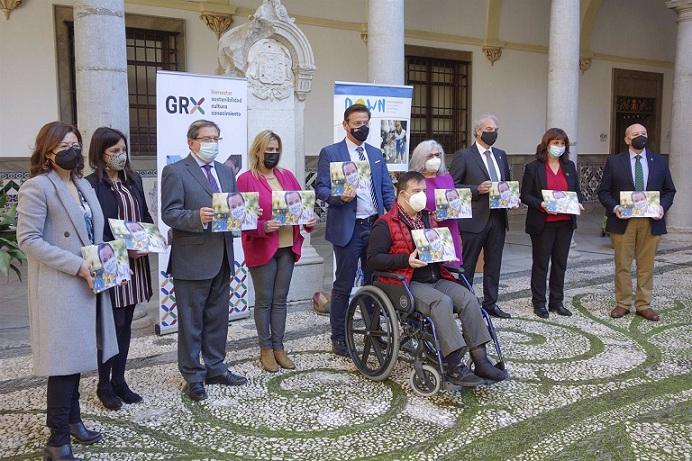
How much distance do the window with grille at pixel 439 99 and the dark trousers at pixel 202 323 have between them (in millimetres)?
9238

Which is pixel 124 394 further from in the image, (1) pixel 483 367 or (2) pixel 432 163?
(2) pixel 432 163

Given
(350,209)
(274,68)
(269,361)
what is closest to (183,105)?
(274,68)

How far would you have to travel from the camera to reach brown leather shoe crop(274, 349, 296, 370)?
172 inches

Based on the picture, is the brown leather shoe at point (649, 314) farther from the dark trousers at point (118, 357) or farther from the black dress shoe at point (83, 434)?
the black dress shoe at point (83, 434)

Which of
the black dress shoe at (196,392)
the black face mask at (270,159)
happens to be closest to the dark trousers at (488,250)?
the black face mask at (270,159)

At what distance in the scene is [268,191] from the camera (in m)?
4.24

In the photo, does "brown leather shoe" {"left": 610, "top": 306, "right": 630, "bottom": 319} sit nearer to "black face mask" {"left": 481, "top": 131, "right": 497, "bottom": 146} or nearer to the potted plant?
"black face mask" {"left": 481, "top": 131, "right": 497, "bottom": 146}

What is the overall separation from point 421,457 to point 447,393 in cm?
85

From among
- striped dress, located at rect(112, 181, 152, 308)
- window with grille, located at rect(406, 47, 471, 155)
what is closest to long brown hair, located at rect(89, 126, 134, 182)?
striped dress, located at rect(112, 181, 152, 308)

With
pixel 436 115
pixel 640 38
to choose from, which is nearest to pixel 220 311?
pixel 436 115

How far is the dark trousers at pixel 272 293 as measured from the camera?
426 centimetres

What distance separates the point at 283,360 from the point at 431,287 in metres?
1.13

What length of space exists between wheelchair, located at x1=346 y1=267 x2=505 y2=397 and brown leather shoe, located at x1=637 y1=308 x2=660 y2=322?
7.62 ft

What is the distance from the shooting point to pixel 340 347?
467 cm
